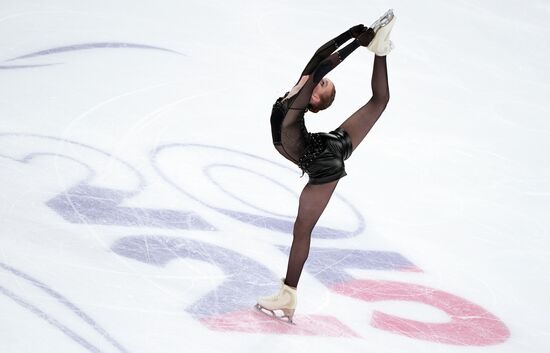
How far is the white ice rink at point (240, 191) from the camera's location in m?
3.74

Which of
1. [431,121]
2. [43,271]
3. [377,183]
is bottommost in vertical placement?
[43,271]

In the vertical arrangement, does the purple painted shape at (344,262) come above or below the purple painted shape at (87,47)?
below

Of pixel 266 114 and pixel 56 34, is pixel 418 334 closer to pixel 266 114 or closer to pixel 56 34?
pixel 266 114

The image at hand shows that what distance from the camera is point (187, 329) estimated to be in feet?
11.6

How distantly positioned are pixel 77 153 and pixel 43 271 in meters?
1.39

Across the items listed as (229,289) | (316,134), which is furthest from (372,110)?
(229,289)

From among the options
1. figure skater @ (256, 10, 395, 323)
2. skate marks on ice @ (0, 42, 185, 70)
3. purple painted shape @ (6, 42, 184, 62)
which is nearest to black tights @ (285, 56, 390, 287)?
figure skater @ (256, 10, 395, 323)

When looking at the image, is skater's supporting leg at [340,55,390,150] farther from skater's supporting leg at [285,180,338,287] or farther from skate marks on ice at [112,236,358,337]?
skate marks on ice at [112,236,358,337]

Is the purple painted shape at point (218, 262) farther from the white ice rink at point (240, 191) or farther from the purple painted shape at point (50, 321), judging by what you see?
the purple painted shape at point (50, 321)

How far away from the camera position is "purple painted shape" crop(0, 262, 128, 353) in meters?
3.29

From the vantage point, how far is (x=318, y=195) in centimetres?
373

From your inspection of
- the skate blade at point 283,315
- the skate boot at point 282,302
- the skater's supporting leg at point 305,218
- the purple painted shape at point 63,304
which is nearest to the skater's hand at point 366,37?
the skater's supporting leg at point 305,218

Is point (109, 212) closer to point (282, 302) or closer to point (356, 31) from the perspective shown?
point (282, 302)

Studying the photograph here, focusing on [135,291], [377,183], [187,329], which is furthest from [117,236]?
[377,183]
